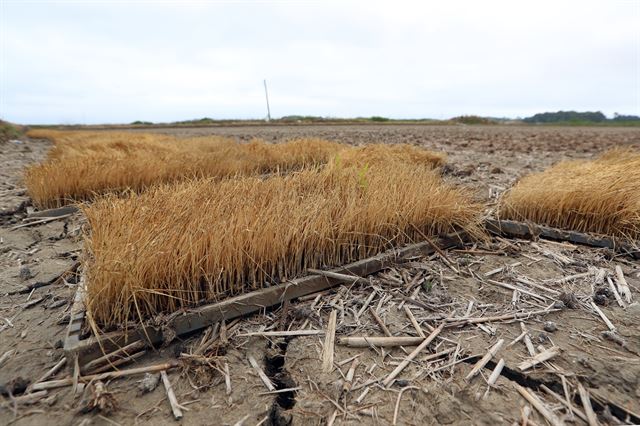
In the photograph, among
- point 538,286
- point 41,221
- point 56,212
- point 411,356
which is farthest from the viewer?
point 56,212

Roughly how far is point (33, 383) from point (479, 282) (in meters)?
2.10

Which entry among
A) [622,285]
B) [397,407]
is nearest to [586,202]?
[622,285]

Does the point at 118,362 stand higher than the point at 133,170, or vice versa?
the point at 133,170

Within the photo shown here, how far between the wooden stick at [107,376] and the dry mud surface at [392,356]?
2 centimetres

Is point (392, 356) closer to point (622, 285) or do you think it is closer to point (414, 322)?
point (414, 322)

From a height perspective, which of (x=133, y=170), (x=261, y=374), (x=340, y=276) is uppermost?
(x=133, y=170)

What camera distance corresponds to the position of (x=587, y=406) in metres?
1.07

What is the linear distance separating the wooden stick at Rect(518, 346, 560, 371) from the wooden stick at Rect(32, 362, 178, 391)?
1355 mm

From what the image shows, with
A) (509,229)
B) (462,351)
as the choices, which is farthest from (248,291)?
(509,229)

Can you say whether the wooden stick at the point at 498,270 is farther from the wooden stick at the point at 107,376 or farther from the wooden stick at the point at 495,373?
the wooden stick at the point at 107,376

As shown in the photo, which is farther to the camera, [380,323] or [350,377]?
[380,323]

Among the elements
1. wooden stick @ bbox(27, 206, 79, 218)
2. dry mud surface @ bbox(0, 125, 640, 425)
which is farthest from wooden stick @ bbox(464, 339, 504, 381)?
wooden stick @ bbox(27, 206, 79, 218)

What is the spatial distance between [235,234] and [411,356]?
1031mm

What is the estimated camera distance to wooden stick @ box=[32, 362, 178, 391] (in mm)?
1175
